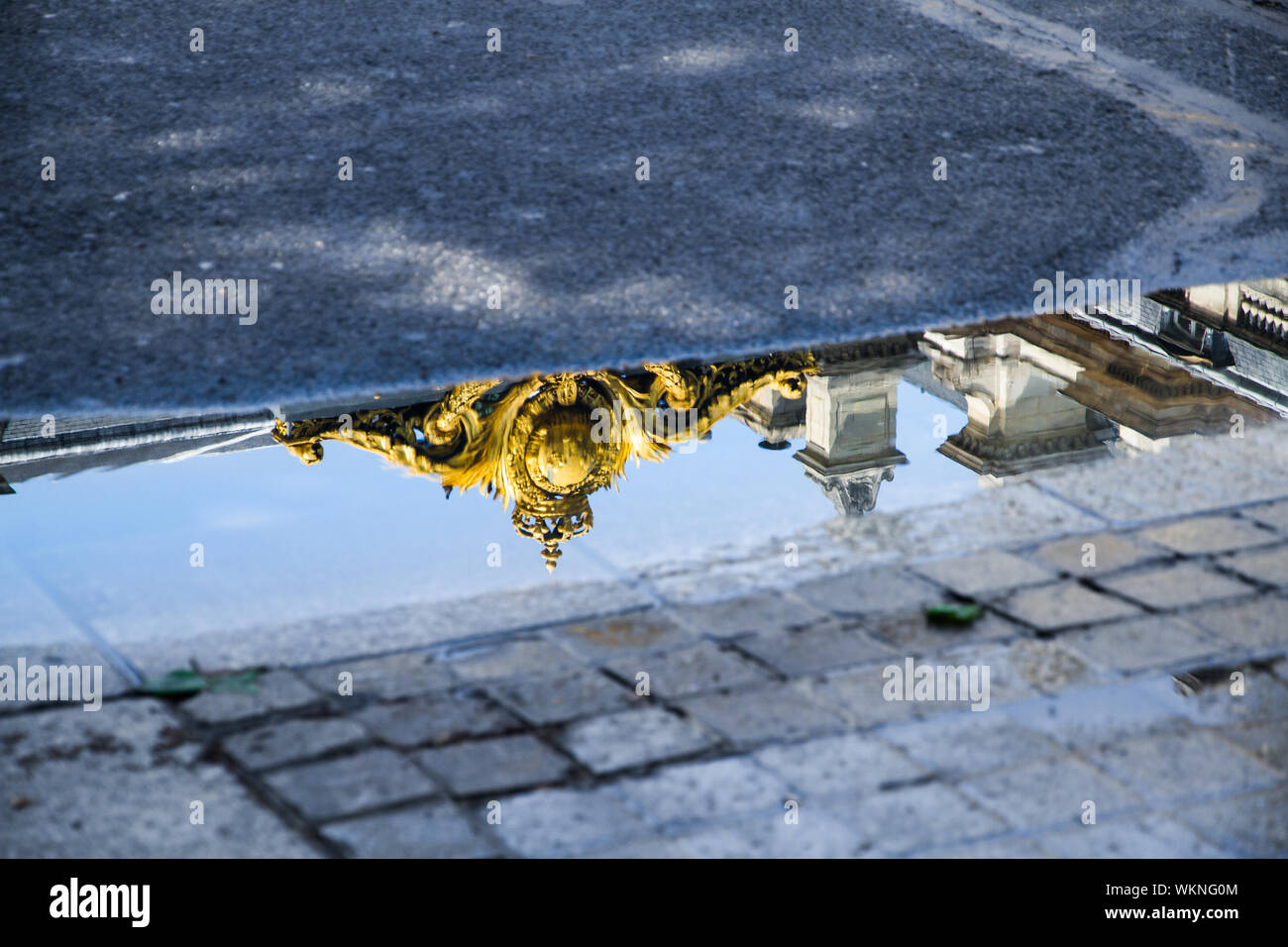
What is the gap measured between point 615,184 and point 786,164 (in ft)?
2.54

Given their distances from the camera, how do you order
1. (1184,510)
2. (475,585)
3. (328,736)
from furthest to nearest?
(1184,510), (475,585), (328,736)

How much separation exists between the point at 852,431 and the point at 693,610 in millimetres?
1115

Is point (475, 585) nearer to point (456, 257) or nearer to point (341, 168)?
point (456, 257)

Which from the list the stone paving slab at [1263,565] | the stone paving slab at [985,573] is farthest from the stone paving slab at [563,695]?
the stone paving slab at [1263,565]

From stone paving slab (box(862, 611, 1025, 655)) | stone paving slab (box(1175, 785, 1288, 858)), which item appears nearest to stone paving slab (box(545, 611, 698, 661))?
stone paving slab (box(862, 611, 1025, 655))

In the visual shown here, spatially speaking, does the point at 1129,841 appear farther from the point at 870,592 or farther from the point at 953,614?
the point at 870,592

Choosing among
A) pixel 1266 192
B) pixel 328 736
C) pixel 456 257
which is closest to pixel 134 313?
pixel 456 257

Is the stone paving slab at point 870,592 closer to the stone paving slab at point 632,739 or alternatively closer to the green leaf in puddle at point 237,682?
the stone paving slab at point 632,739

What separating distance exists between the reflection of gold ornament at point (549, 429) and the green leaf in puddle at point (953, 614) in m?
1.00

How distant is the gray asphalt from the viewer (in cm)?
457

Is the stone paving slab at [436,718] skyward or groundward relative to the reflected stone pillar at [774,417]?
groundward

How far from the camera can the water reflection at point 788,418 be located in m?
4.04

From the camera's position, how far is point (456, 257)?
16.4ft

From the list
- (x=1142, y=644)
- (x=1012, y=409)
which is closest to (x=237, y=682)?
(x=1142, y=644)
